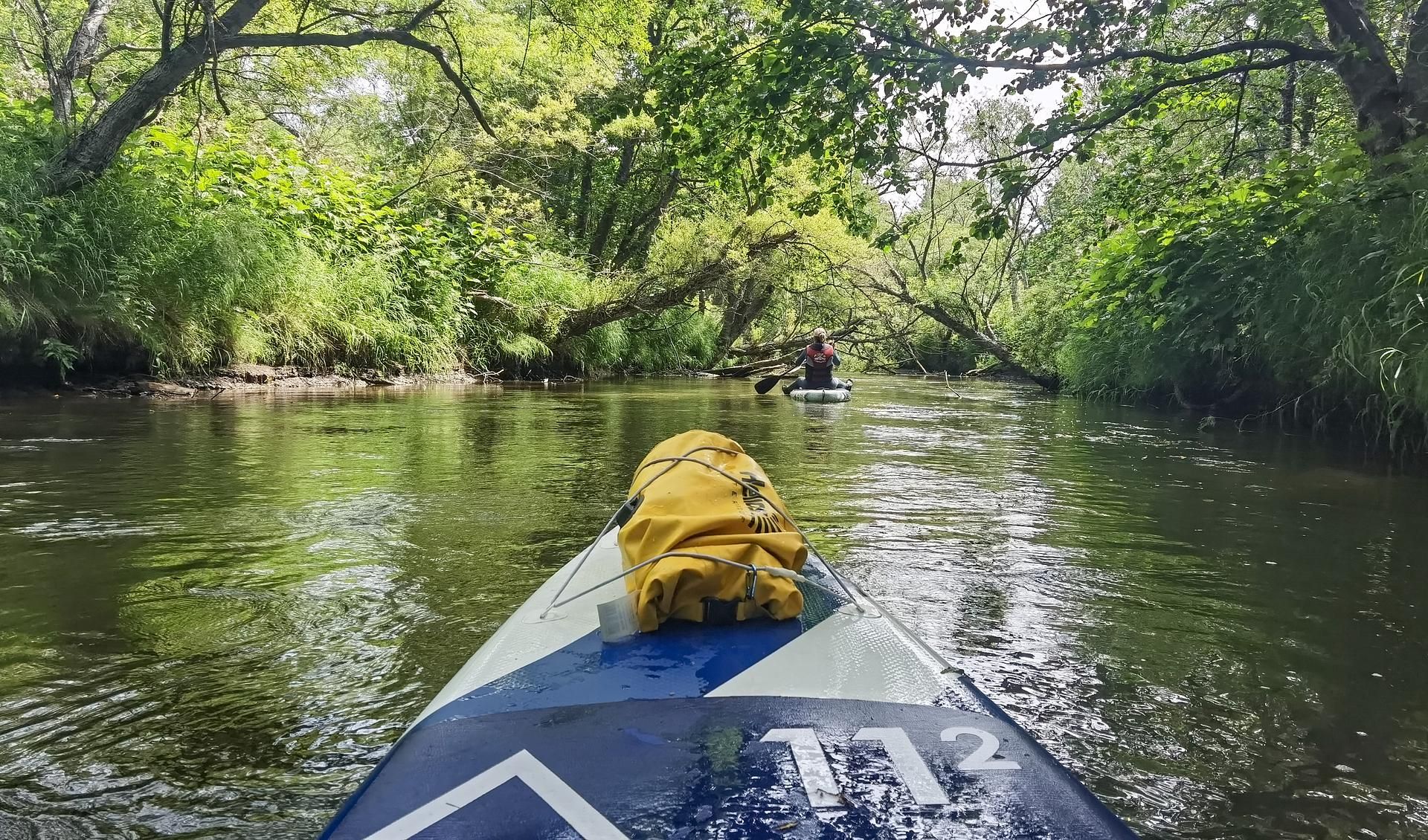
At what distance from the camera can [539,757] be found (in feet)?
5.20

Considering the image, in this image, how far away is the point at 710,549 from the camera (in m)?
2.30

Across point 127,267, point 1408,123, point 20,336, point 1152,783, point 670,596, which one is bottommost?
point 1152,783

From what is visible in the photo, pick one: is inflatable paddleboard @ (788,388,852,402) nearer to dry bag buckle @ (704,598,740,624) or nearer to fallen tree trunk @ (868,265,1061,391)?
fallen tree trunk @ (868,265,1061,391)

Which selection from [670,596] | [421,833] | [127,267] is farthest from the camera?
[127,267]

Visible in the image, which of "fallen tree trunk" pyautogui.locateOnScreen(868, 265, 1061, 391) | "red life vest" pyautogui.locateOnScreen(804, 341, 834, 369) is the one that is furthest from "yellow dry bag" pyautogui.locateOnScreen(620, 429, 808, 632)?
"fallen tree trunk" pyautogui.locateOnScreen(868, 265, 1061, 391)

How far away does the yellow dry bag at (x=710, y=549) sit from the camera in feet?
7.35

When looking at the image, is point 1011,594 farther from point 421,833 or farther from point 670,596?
point 421,833

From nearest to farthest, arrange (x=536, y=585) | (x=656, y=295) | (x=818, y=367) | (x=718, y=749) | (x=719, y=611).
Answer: (x=718, y=749) < (x=719, y=611) < (x=536, y=585) < (x=818, y=367) < (x=656, y=295)

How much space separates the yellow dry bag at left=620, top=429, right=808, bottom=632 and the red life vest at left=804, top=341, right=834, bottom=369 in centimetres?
1074

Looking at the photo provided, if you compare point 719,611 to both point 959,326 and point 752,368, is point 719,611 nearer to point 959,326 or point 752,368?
point 959,326

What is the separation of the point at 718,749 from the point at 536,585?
6.53 feet

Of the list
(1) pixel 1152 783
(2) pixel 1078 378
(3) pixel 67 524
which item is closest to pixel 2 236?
(3) pixel 67 524

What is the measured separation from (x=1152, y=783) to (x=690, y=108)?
5.89 m

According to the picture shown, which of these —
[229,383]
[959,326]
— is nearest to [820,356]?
[959,326]
